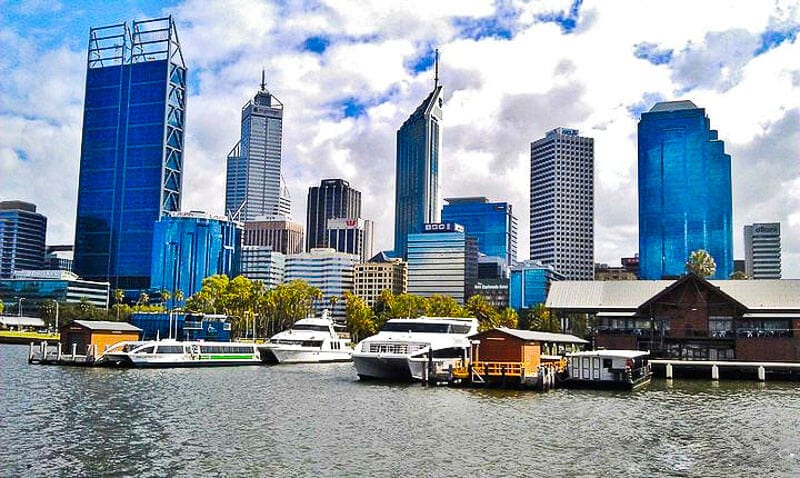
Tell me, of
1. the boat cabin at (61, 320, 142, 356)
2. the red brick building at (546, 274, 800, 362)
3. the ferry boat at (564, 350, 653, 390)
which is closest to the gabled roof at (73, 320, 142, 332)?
the boat cabin at (61, 320, 142, 356)

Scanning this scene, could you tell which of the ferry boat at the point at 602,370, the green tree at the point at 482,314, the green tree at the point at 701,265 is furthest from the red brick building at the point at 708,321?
the green tree at the point at 701,265

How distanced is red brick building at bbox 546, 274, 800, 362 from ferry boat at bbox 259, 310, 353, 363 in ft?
120

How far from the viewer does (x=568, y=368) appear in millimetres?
76875

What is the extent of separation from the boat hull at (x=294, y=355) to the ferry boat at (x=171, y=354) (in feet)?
14.2

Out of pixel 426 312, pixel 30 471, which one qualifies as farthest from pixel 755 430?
pixel 426 312

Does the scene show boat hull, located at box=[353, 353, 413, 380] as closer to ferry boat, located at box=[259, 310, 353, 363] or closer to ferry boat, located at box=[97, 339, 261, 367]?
ferry boat, located at box=[97, 339, 261, 367]

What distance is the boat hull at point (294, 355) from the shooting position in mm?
113000

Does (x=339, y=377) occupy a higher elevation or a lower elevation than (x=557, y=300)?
lower

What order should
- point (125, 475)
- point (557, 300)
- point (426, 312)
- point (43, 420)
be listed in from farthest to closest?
point (426, 312) < point (557, 300) < point (43, 420) < point (125, 475)

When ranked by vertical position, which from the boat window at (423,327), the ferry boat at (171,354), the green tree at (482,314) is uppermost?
the green tree at (482,314)

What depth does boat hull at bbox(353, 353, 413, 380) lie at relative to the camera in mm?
78312

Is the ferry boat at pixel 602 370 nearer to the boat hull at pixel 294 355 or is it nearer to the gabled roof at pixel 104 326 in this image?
the boat hull at pixel 294 355

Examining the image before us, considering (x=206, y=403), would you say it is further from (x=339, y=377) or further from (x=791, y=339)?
(x=791, y=339)

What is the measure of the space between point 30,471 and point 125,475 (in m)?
4.07
